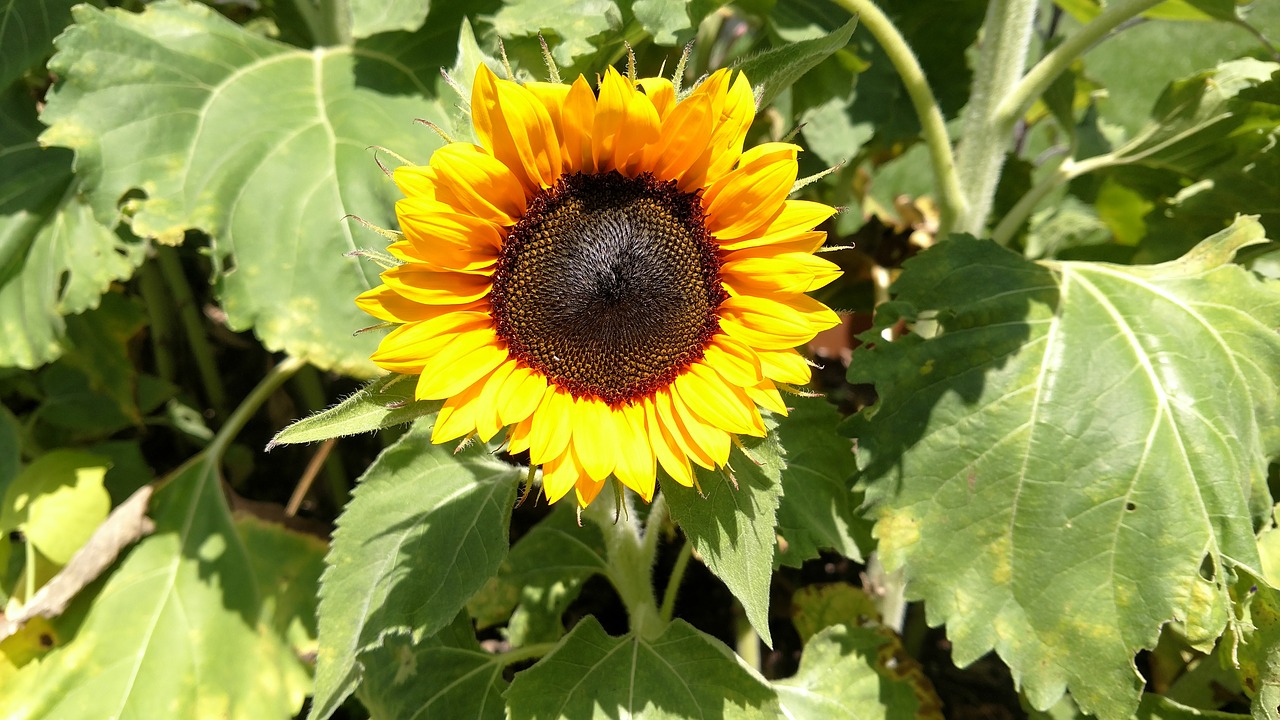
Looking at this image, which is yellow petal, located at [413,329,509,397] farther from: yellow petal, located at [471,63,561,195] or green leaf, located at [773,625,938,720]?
green leaf, located at [773,625,938,720]

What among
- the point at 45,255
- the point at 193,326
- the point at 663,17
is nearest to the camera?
the point at 663,17

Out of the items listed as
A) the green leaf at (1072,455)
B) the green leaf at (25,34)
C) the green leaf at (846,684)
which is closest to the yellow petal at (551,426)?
the green leaf at (1072,455)

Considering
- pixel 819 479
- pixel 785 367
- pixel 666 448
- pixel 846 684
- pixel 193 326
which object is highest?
pixel 785 367

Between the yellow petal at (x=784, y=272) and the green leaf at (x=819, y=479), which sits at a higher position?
the yellow petal at (x=784, y=272)

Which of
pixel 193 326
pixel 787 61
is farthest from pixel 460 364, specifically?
pixel 193 326

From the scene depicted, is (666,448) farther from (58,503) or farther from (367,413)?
(58,503)

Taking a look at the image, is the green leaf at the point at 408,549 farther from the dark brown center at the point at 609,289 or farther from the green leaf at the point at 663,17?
the green leaf at the point at 663,17
